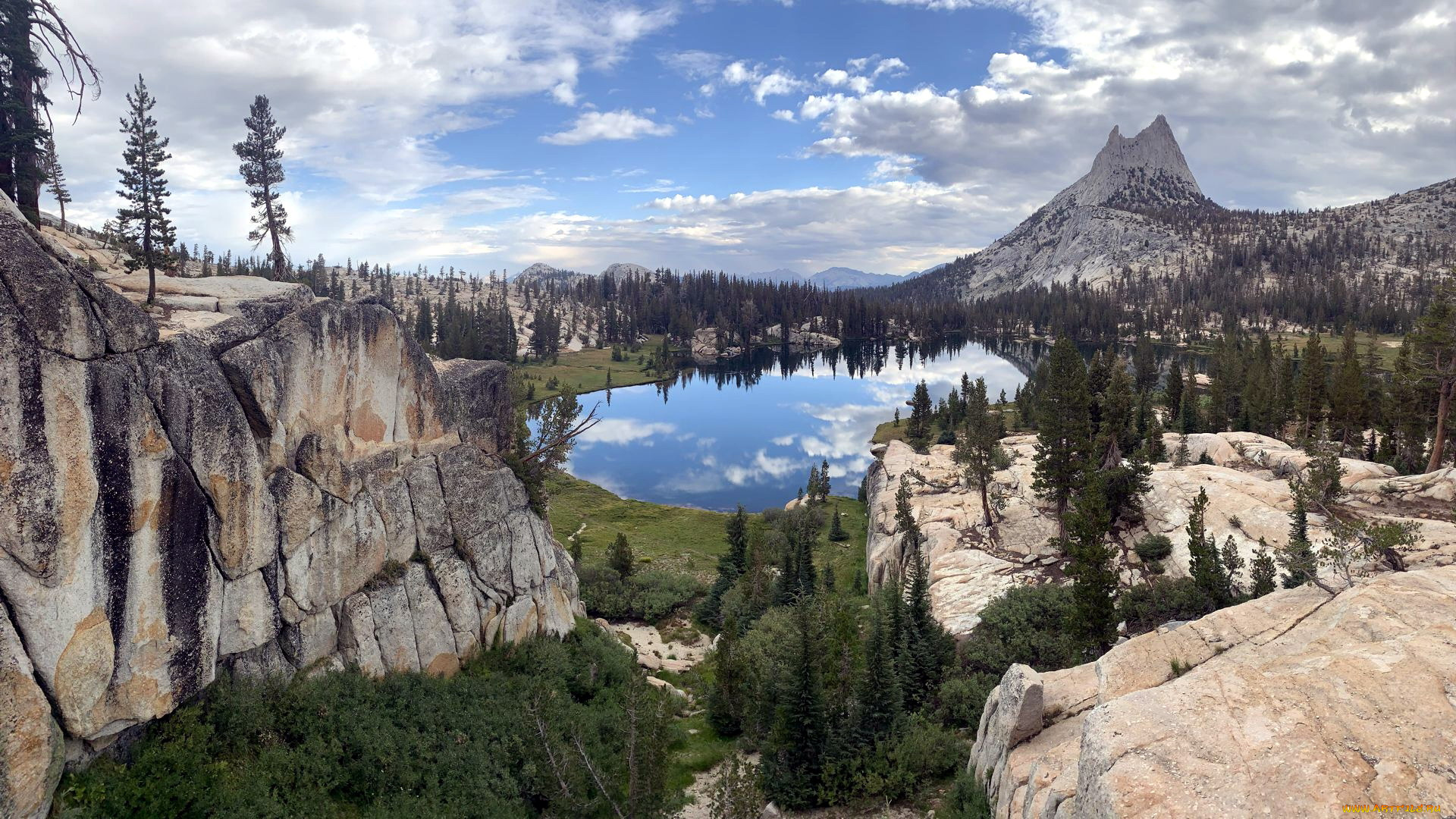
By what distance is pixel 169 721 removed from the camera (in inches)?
669

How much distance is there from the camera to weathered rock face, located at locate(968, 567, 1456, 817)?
33.3 feet

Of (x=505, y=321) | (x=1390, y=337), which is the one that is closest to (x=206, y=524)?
(x=505, y=321)

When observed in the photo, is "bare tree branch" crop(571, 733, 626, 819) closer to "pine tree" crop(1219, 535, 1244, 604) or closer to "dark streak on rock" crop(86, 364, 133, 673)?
"dark streak on rock" crop(86, 364, 133, 673)

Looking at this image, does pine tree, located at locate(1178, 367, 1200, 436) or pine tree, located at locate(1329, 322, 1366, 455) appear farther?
pine tree, located at locate(1178, 367, 1200, 436)

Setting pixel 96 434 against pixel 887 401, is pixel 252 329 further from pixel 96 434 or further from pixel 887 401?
pixel 887 401

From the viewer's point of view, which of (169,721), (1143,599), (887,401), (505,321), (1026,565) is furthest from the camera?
(505,321)

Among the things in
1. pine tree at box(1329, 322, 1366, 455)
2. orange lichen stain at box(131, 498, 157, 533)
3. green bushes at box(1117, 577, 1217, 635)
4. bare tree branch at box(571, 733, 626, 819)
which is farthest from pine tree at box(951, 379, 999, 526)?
orange lichen stain at box(131, 498, 157, 533)

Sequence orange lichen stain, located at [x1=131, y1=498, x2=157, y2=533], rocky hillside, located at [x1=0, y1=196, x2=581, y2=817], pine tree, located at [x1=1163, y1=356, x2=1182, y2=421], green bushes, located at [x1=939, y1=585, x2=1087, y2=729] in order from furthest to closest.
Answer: pine tree, located at [x1=1163, y1=356, x2=1182, y2=421] < green bushes, located at [x1=939, y1=585, x2=1087, y2=729] < orange lichen stain, located at [x1=131, y1=498, x2=157, y2=533] < rocky hillside, located at [x1=0, y1=196, x2=581, y2=817]

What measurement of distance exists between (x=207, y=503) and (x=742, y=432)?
118 metres

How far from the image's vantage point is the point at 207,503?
18.0 metres

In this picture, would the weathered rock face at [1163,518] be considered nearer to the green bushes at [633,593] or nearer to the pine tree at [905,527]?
the pine tree at [905,527]

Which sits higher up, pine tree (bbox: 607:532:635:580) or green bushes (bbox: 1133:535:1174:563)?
green bushes (bbox: 1133:535:1174:563)

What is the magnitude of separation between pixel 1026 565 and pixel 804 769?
74.8ft

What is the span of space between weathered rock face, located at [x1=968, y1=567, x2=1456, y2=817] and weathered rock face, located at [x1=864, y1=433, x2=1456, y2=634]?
1681cm
